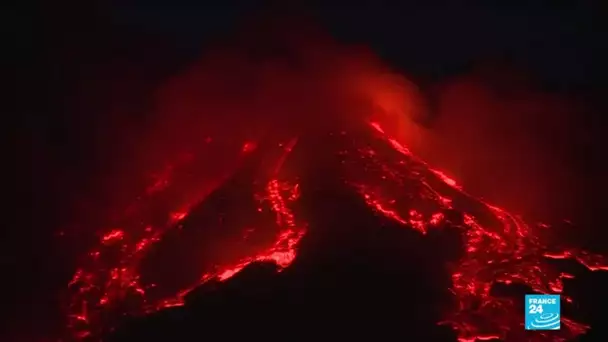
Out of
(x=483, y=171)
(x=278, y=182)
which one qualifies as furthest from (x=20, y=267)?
(x=483, y=171)

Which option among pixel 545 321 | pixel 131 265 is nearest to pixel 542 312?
pixel 545 321

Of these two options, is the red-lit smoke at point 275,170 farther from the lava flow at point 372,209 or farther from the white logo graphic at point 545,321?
the white logo graphic at point 545,321

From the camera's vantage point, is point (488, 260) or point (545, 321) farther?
point (488, 260)

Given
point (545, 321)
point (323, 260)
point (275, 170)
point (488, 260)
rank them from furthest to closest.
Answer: point (275, 170) < point (488, 260) < point (323, 260) < point (545, 321)

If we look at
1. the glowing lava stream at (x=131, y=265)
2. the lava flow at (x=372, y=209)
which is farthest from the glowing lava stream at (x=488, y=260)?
the glowing lava stream at (x=131, y=265)

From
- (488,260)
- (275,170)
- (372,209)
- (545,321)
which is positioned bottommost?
(545,321)

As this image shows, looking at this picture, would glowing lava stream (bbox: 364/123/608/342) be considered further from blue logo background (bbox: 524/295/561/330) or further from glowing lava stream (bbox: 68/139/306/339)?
glowing lava stream (bbox: 68/139/306/339)

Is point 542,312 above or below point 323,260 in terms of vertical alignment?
below

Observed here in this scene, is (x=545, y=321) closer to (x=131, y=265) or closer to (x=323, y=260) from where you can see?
(x=323, y=260)
